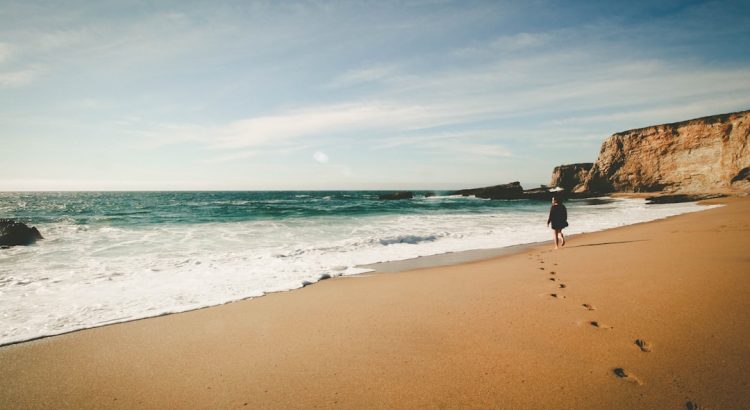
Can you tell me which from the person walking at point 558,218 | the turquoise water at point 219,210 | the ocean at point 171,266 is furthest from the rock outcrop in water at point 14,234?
the person walking at point 558,218

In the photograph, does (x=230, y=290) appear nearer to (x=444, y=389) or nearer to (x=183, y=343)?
(x=183, y=343)

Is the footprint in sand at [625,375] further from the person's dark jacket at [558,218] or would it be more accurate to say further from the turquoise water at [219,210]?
the turquoise water at [219,210]

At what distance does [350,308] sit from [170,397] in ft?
7.66

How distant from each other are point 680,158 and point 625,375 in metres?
49.6

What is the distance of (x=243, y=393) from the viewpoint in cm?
265

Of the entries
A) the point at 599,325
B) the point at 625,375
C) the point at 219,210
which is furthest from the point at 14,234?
the point at 219,210

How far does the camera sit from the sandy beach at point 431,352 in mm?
2463

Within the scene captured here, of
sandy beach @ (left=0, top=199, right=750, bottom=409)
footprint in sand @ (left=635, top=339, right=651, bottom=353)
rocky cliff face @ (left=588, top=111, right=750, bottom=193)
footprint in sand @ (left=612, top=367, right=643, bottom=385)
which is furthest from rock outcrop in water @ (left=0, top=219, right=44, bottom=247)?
rocky cliff face @ (left=588, top=111, right=750, bottom=193)

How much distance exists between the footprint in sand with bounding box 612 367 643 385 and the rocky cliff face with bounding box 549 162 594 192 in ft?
208

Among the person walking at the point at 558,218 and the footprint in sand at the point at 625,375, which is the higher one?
the person walking at the point at 558,218

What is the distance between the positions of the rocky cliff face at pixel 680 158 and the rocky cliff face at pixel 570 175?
7.57 meters

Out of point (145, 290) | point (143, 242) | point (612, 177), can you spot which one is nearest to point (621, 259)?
point (145, 290)

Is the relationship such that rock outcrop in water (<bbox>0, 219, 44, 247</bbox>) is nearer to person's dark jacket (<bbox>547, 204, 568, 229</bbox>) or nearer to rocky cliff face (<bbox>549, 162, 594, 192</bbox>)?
person's dark jacket (<bbox>547, 204, 568, 229</bbox>)

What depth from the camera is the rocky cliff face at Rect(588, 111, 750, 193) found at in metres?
32.3
